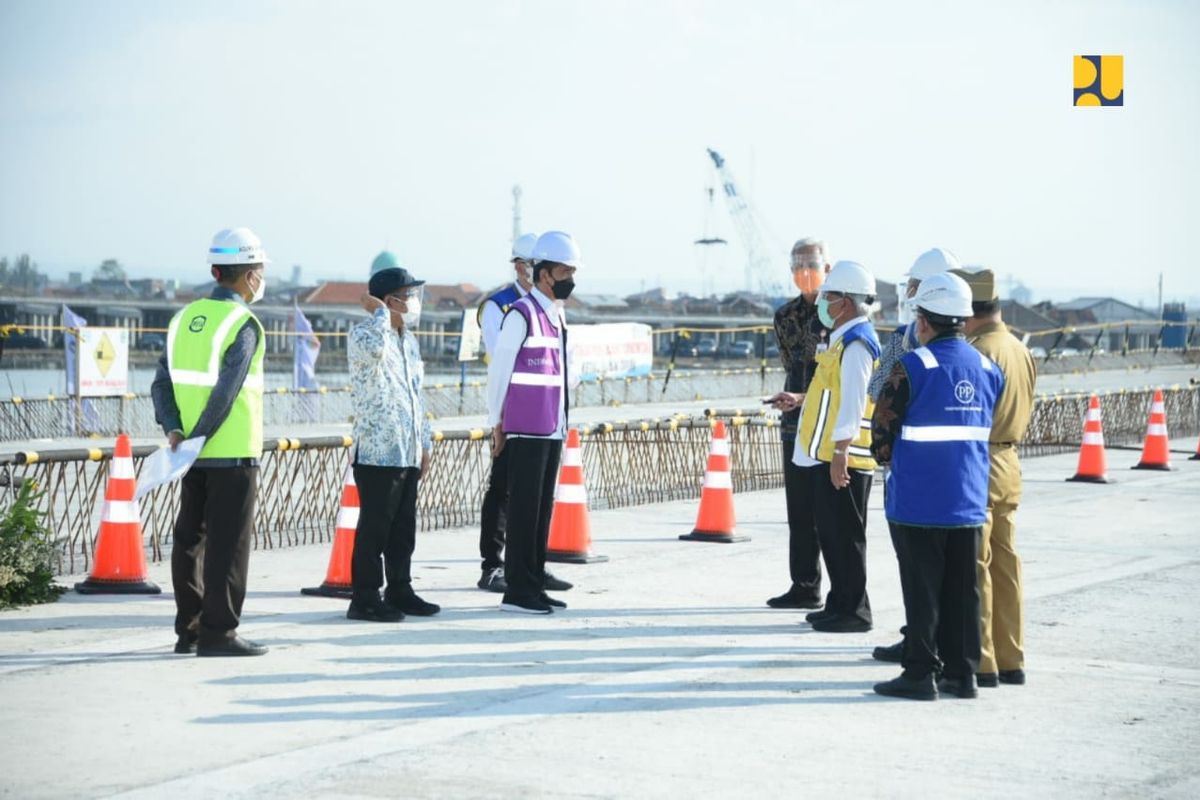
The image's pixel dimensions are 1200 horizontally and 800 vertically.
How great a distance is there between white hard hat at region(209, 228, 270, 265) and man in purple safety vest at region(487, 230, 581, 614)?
6.10ft

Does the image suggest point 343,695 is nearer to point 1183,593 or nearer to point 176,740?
point 176,740

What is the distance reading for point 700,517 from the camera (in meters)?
14.6

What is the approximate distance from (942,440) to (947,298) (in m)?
0.67

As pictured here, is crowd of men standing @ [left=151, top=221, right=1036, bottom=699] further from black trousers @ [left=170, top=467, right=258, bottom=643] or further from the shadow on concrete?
the shadow on concrete

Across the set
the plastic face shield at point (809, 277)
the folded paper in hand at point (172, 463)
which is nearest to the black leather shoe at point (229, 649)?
the folded paper in hand at point (172, 463)

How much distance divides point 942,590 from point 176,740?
363 centimetres

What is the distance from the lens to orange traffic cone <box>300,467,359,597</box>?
1103 cm

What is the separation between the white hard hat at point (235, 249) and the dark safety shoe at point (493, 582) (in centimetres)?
314

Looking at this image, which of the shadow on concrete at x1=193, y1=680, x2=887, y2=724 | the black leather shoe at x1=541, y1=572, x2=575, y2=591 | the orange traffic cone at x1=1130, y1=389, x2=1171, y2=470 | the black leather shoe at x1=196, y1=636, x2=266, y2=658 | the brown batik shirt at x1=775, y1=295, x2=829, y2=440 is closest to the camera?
the shadow on concrete at x1=193, y1=680, x2=887, y2=724

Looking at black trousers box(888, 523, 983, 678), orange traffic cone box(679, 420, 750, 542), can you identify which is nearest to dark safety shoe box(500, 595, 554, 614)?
black trousers box(888, 523, 983, 678)

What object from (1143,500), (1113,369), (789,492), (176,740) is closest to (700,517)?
(789,492)

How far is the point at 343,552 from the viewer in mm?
11062

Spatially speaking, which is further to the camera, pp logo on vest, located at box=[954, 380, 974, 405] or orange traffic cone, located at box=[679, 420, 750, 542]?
orange traffic cone, located at box=[679, 420, 750, 542]

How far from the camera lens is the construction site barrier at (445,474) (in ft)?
43.1
